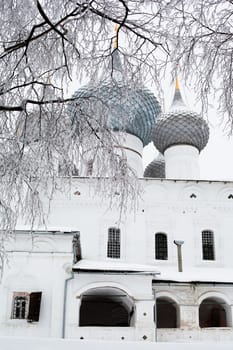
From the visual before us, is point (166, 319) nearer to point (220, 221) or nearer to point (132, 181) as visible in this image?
point (220, 221)

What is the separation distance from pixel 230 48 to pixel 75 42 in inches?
53.2

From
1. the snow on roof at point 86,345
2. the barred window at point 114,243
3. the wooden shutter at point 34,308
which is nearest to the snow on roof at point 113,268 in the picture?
the wooden shutter at point 34,308

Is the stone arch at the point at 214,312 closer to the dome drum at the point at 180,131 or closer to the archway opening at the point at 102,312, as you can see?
the archway opening at the point at 102,312

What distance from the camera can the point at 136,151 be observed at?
67.1ft

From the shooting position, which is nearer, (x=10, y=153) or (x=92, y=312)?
(x=10, y=153)

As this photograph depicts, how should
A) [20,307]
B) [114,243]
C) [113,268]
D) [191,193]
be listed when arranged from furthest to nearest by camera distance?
1. [191,193]
2. [114,243]
3. [113,268]
4. [20,307]

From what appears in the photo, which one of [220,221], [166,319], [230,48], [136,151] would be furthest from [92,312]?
[230,48]

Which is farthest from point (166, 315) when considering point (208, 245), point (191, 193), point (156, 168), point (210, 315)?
point (156, 168)

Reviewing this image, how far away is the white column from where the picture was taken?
64.6ft

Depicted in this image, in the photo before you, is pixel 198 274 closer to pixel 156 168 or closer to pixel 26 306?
pixel 26 306

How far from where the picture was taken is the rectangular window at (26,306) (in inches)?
476

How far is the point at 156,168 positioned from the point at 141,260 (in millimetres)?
7925

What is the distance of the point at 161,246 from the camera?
1706 centimetres

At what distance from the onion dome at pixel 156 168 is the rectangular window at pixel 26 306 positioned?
1215cm
